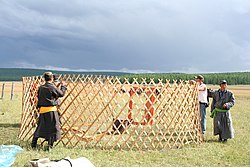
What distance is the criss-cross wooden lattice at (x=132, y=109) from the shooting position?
5.05 meters

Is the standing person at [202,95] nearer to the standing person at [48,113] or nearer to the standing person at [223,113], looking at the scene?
the standing person at [223,113]

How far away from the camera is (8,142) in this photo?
5352 mm

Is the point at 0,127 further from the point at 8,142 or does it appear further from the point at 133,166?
the point at 133,166

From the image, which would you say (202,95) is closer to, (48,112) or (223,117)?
(223,117)

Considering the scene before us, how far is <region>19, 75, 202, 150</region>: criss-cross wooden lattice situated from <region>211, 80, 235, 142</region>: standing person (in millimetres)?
344

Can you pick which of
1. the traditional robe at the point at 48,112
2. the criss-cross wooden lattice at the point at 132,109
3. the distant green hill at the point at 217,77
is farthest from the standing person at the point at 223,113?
the distant green hill at the point at 217,77

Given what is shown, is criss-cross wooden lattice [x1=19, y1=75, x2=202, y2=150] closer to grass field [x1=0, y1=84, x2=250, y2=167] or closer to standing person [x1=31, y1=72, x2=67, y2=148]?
grass field [x1=0, y1=84, x2=250, y2=167]

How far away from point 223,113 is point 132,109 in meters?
1.62

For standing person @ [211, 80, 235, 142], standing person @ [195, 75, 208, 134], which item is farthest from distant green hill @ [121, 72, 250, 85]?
standing person @ [211, 80, 235, 142]

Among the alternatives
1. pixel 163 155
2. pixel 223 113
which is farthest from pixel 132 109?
pixel 223 113

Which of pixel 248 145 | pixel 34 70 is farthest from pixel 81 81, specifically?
pixel 34 70

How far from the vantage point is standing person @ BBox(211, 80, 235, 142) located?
5637 millimetres

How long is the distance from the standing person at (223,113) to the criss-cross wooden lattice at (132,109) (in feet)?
1.13

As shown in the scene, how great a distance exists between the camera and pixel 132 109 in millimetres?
5293
